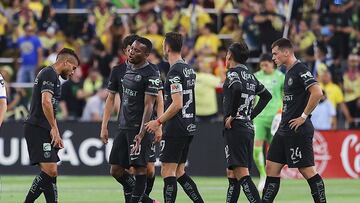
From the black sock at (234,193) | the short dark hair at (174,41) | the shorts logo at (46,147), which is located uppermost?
the short dark hair at (174,41)

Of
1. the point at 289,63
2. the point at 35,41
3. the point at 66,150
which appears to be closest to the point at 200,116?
the point at 66,150

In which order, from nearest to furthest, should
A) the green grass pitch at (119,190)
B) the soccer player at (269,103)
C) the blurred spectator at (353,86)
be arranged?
the green grass pitch at (119,190)
the soccer player at (269,103)
the blurred spectator at (353,86)

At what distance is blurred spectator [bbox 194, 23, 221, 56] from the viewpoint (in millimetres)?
27328

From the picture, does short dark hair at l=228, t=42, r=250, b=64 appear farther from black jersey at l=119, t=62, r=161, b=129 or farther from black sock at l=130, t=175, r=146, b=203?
black sock at l=130, t=175, r=146, b=203

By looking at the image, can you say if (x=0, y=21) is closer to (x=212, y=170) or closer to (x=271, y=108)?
(x=212, y=170)

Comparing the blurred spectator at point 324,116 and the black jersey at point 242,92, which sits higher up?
the black jersey at point 242,92

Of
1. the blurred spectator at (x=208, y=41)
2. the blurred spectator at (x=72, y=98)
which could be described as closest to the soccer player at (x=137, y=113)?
the blurred spectator at (x=72, y=98)

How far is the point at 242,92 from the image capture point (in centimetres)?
1515

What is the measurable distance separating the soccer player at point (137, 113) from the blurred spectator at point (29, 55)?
12.7 meters

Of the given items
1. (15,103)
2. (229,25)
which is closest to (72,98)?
(15,103)

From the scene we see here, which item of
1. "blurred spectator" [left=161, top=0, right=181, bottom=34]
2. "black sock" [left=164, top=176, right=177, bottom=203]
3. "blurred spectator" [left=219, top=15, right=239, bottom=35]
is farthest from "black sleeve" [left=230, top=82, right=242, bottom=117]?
"blurred spectator" [left=219, top=15, right=239, bottom=35]

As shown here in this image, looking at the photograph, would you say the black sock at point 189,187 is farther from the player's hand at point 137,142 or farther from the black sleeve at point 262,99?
the black sleeve at point 262,99

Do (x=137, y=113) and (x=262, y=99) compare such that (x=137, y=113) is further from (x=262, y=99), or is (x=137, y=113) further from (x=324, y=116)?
(x=324, y=116)

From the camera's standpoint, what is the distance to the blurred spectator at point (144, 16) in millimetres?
28328
